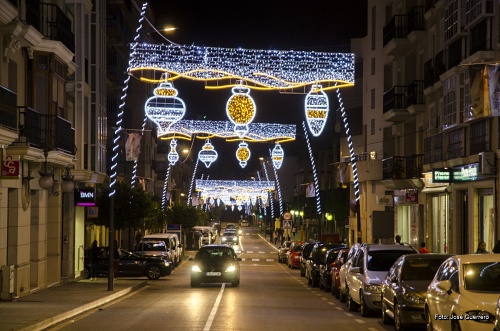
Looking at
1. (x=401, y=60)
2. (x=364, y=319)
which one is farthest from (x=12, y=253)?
(x=401, y=60)

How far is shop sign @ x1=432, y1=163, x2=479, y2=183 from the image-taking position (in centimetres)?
3622

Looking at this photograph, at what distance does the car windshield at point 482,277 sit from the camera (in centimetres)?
1537

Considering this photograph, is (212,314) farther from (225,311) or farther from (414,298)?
(414,298)

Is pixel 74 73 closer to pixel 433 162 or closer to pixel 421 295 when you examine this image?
pixel 433 162

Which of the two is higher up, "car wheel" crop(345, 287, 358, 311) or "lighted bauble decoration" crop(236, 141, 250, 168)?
"lighted bauble decoration" crop(236, 141, 250, 168)

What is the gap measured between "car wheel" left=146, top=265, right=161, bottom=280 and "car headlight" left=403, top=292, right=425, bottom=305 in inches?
999

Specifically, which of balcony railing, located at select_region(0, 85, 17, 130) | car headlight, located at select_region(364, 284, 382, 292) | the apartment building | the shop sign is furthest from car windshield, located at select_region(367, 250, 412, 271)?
the shop sign

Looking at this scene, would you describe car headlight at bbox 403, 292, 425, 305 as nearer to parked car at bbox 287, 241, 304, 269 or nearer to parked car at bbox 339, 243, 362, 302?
parked car at bbox 339, 243, 362, 302

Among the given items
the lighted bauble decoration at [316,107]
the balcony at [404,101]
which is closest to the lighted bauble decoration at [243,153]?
the balcony at [404,101]

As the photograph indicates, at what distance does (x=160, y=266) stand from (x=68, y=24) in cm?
1303

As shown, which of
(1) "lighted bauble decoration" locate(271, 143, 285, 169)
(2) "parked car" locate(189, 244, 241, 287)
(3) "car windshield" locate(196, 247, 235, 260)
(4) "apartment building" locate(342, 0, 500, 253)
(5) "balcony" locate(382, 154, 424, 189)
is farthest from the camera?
(1) "lighted bauble decoration" locate(271, 143, 285, 169)

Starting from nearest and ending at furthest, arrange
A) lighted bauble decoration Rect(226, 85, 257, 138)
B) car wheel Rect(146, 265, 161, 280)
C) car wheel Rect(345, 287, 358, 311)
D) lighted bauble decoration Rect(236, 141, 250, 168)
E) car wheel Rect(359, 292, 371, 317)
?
car wheel Rect(359, 292, 371, 317) < car wheel Rect(345, 287, 358, 311) < lighted bauble decoration Rect(226, 85, 257, 138) < car wheel Rect(146, 265, 161, 280) < lighted bauble decoration Rect(236, 141, 250, 168)

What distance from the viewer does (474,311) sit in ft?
46.4

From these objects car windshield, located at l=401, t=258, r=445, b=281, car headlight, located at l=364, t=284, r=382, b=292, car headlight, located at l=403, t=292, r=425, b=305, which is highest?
car windshield, located at l=401, t=258, r=445, b=281
